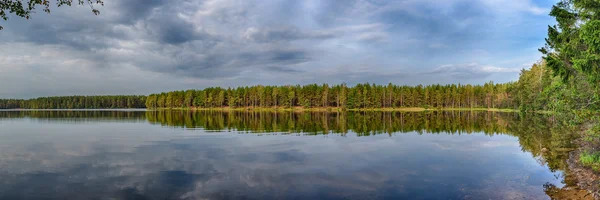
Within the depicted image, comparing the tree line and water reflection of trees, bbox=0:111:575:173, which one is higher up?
the tree line

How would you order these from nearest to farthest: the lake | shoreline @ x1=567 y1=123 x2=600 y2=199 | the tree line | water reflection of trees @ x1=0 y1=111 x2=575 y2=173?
shoreline @ x1=567 y1=123 x2=600 y2=199
the lake
water reflection of trees @ x1=0 y1=111 x2=575 y2=173
the tree line

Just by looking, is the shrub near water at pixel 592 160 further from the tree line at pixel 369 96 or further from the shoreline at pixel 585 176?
the tree line at pixel 369 96

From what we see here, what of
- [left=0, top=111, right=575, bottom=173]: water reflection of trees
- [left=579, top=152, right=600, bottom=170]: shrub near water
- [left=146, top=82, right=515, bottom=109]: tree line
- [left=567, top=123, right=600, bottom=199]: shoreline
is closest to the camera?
[left=567, top=123, right=600, bottom=199]: shoreline

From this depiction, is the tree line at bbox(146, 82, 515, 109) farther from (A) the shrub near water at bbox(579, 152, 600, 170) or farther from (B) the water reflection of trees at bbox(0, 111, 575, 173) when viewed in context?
(A) the shrub near water at bbox(579, 152, 600, 170)

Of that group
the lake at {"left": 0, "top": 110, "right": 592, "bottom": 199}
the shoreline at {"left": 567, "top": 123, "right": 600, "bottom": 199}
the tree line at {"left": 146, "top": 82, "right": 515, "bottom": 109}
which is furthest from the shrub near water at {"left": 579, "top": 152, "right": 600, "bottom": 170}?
the tree line at {"left": 146, "top": 82, "right": 515, "bottom": 109}

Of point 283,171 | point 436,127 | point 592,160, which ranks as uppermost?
Answer: point 592,160

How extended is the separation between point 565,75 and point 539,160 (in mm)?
6365

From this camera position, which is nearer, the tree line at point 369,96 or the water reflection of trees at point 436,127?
the water reflection of trees at point 436,127

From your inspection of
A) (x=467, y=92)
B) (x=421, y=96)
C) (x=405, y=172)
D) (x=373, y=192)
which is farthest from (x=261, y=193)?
(x=467, y=92)

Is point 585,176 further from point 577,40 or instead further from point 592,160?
point 577,40

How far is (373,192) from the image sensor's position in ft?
51.5

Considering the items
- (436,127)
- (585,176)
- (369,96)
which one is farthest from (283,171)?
(369,96)

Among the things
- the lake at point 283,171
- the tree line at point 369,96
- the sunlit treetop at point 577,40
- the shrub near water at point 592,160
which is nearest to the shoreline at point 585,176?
the shrub near water at point 592,160

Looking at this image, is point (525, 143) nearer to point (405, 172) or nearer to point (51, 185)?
point (405, 172)
